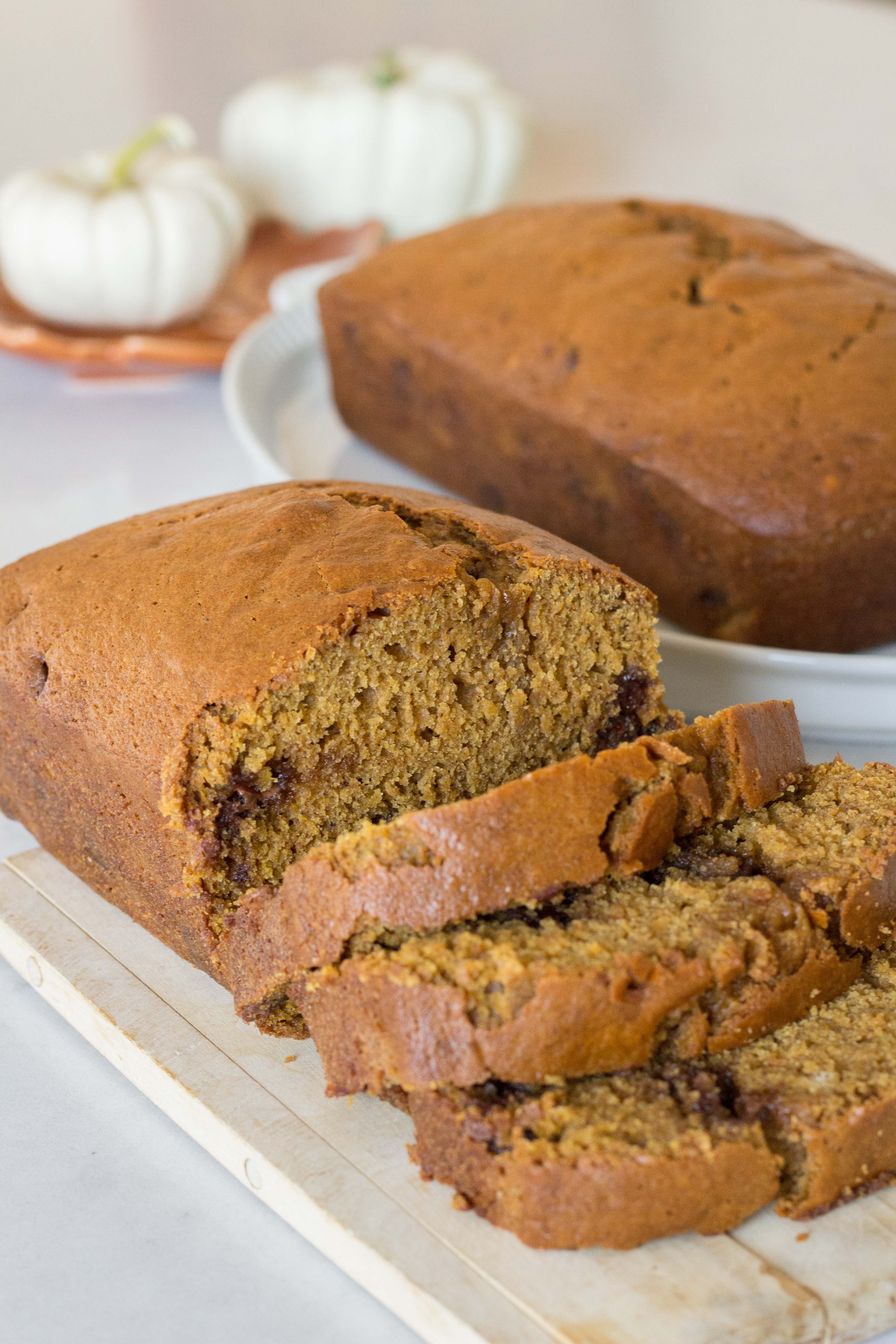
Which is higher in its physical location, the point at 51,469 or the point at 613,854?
the point at 613,854

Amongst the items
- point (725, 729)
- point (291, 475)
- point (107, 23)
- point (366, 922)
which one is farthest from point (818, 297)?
point (107, 23)

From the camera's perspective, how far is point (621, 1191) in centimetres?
170

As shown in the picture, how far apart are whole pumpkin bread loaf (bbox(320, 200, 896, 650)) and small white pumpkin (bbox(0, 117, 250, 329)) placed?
0.74 metres

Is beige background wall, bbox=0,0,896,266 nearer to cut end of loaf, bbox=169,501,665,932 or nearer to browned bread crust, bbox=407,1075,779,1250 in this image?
cut end of loaf, bbox=169,501,665,932

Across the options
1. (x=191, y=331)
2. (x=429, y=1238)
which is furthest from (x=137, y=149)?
(x=429, y=1238)

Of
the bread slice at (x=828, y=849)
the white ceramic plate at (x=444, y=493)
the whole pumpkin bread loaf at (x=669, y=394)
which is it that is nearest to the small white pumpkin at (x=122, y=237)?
the white ceramic plate at (x=444, y=493)

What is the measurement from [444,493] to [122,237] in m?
1.34

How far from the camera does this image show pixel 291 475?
3203mm

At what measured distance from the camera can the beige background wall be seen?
6105 millimetres

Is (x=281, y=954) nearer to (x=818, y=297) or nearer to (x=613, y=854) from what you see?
(x=613, y=854)

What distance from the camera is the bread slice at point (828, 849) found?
2010 mm

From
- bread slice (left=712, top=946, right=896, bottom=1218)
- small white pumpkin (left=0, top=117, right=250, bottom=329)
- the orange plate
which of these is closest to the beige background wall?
the orange plate

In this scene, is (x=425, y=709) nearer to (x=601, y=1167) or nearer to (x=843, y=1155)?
(x=601, y=1167)

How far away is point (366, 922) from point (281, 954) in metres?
0.15
